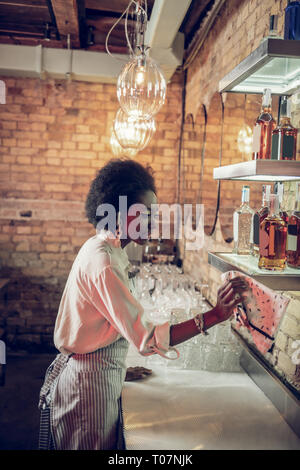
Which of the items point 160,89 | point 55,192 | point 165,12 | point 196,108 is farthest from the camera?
point 55,192

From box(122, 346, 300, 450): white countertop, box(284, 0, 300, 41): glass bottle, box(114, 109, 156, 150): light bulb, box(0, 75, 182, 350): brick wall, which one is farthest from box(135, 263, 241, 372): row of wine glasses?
box(0, 75, 182, 350): brick wall

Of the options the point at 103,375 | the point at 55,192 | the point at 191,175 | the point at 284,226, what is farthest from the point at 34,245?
the point at 284,226

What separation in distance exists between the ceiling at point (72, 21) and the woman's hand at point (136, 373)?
105 inches

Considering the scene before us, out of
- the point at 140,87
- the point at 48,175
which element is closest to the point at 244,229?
the point at 140,87

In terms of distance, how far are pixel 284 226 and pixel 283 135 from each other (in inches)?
11.7

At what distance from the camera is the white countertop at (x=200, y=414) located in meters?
1.36

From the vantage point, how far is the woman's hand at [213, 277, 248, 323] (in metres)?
1.40

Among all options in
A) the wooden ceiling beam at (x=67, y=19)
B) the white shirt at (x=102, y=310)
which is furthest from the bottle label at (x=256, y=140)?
the wooden ceiling beam at (x=67, y=19)

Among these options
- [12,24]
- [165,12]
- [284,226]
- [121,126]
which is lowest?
[284,226]

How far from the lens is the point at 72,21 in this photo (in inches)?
140

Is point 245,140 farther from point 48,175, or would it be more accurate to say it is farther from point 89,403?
point 48,175

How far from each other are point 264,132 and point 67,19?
9.13 feet

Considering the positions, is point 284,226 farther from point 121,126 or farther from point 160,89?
point 121,126

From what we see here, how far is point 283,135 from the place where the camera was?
1.34m
